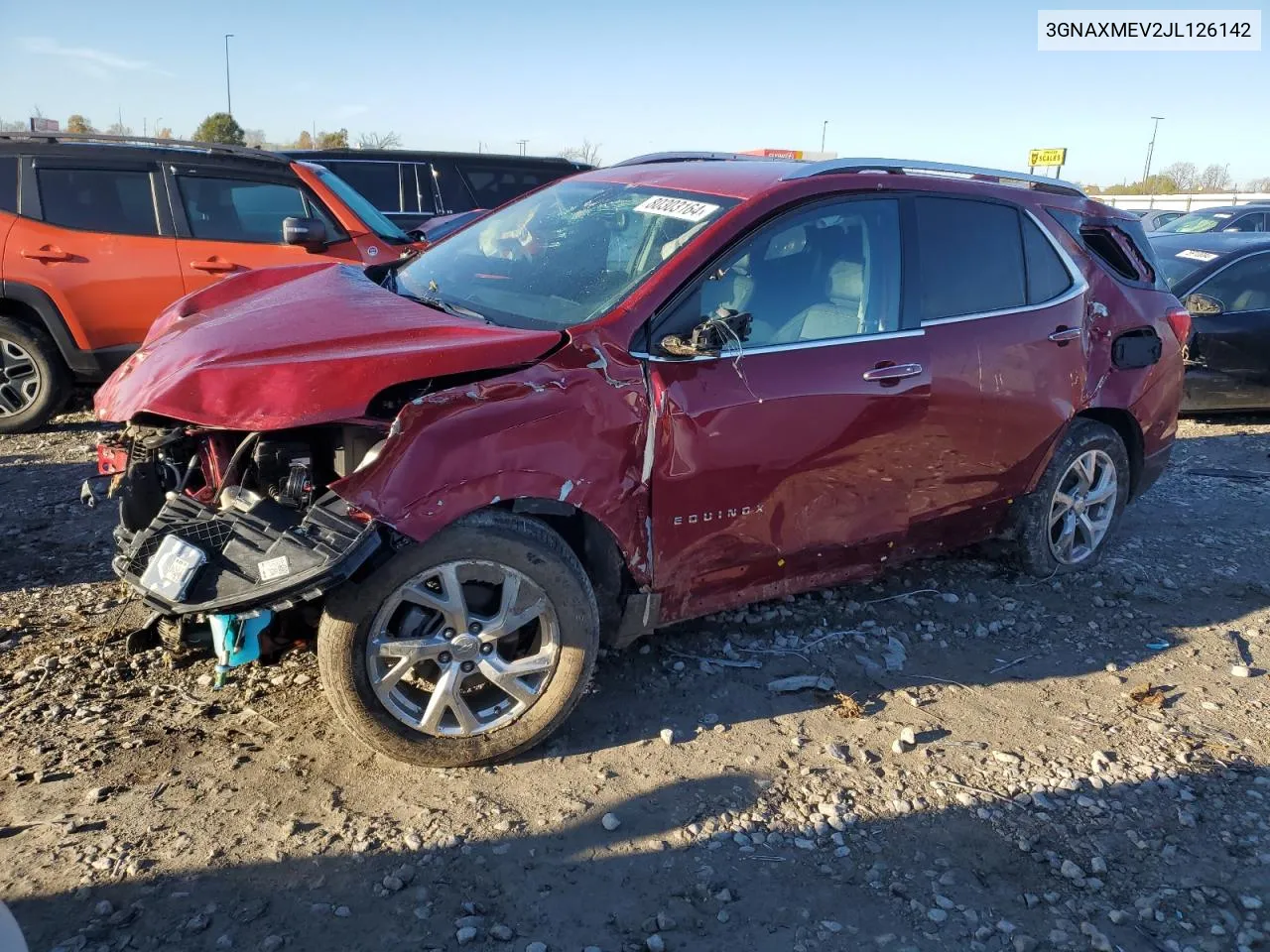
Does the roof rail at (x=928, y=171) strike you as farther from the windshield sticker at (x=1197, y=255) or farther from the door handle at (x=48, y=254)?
the door handle at (x=48, y=254)

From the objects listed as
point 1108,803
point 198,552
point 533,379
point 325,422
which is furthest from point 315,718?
point 1108,803

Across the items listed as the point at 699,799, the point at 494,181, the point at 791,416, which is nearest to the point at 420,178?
the point at 494,181

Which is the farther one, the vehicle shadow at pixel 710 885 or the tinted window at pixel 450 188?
the tinted window at pixel 450 188

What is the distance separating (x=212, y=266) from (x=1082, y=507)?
5.64m

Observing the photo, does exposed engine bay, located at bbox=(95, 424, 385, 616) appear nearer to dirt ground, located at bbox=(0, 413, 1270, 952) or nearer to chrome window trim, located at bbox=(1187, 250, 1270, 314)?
dirt ground, located at bbox=(0, 413, 1270, 952)

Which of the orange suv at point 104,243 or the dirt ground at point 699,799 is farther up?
the orange suv at point 104,243

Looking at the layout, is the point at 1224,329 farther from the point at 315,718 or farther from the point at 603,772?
the point at 315,718

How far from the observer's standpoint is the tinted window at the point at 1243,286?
786 centimetres

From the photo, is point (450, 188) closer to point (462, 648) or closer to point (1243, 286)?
point (1243, 286)

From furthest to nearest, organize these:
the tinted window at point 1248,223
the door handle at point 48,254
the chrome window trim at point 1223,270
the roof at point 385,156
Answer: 1. the tinted window at point 1248,223
2. the roof at point 385,156
3. the chrome window trim at point 1223,270
4. the door handle at point 48,254

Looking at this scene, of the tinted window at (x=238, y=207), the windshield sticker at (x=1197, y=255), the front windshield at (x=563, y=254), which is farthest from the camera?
the windshield sticker at (x=1197, y=255)

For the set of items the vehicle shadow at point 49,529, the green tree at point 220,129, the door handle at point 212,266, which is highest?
the green tree at point 220,129

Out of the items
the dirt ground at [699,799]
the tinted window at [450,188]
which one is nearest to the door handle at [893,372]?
the dirt ground at [699,799]

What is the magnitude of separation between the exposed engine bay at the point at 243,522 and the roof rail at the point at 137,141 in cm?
428
